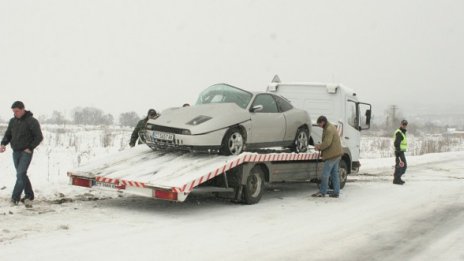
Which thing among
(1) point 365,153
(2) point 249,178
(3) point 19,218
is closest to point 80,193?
(3) point 19,218

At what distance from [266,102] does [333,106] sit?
10.2ft

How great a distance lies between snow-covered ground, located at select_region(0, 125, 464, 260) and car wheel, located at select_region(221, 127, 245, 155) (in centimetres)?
106

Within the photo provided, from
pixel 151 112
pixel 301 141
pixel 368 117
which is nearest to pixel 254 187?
pixel 301 141

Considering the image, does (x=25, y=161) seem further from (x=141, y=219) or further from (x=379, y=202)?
(x=379, y=202)

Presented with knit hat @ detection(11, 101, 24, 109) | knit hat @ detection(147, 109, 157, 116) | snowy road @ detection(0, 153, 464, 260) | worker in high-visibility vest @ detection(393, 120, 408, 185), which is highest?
knit hat @ detection(147, 109, 157, 116)

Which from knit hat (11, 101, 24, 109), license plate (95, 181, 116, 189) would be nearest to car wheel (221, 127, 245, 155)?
license plate (95, 181, 116, 189)

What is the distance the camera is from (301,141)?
38.6 ft

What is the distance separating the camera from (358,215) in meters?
9.20

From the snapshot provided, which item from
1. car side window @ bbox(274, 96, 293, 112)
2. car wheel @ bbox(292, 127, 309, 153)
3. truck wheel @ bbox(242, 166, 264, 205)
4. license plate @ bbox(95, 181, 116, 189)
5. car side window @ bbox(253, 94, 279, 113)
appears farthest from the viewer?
car wheel @ bbox(292, 127, 309, 153)

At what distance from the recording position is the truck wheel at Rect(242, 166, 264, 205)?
973cm

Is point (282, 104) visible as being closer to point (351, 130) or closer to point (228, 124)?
point (228, 124)

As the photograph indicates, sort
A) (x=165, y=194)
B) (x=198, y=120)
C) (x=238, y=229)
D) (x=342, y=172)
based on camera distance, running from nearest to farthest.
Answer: (x=238, y=229), (x=165, y=194), (x=198, y=120), (x=342, y=172)

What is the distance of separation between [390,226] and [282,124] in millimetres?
3625

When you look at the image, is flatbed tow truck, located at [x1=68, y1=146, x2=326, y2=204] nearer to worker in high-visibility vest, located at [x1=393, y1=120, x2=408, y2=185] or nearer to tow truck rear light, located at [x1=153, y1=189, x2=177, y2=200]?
tow truck rear light, located at [x1=153, y1=189, x2=177, y2=200]
